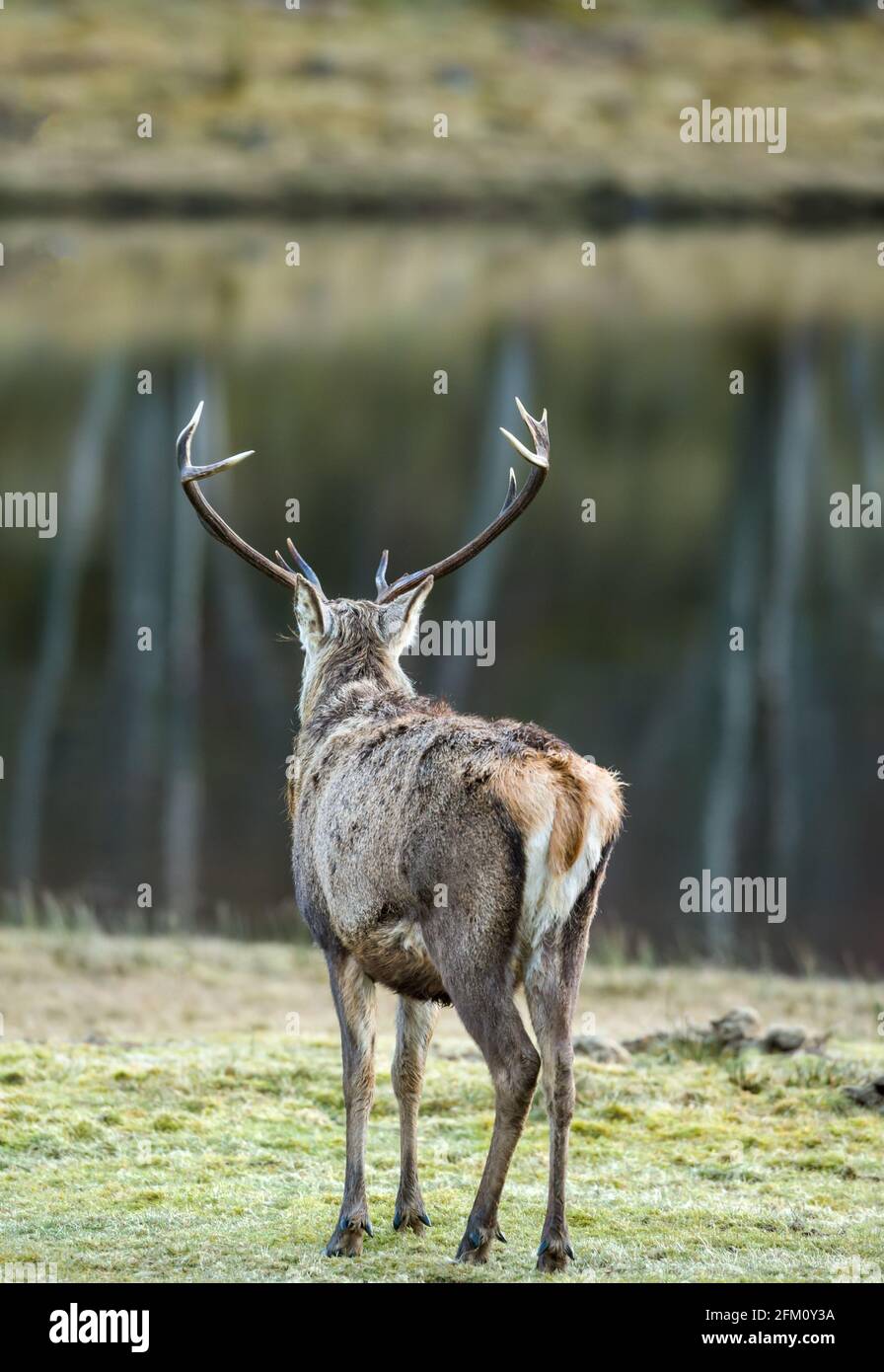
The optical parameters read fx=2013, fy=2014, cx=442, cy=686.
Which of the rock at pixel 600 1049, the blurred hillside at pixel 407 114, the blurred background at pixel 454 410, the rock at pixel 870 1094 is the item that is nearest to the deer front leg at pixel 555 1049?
the rock at pixel 870 1094

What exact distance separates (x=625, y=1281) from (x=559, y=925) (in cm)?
134

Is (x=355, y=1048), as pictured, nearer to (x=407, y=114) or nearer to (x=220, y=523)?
(x=220, y=523)

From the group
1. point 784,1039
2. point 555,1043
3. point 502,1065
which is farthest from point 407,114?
point 502,1065

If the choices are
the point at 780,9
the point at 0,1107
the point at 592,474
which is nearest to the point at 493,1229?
the point at 0,1107

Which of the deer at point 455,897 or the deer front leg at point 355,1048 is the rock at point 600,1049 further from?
the deer front leg at point 355,1048

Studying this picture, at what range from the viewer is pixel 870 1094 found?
10320 millimetres

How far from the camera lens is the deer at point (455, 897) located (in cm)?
736

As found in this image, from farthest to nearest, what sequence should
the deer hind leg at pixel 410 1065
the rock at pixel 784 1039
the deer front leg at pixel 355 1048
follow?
the rock at pixel 784 1039
the deer hind leg at pixel 410 1065
the deer front leg at pixel 355 1048

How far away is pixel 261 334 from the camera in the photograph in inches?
1724

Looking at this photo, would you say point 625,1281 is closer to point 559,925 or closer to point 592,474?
point 559,925

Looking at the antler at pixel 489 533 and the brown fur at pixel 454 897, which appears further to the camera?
the antler at pixel 489 533

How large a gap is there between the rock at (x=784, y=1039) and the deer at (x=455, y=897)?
127 inches

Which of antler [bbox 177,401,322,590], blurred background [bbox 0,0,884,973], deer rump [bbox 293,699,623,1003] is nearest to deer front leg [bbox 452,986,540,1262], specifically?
deer rump [bbox 293,699,623,1003]

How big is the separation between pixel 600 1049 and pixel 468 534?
77.1ft
